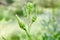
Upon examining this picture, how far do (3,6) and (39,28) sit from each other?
1.59m

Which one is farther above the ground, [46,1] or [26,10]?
[26,10]

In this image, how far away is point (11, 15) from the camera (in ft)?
12.3

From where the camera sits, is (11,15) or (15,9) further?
(15,9)

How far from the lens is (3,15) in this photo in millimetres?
3719

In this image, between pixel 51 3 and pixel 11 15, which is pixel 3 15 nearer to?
pixel 11 15

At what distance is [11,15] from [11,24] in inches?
22.3

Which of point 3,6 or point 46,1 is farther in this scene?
point 46,1

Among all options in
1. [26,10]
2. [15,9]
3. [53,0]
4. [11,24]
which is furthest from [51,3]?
[26,10]

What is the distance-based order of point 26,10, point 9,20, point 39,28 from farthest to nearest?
point 9,20 → point 39,28 → point 26,10

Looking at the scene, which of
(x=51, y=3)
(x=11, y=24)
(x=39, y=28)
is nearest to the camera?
(x=39, y=28)

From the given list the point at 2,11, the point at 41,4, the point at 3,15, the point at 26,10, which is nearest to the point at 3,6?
the point at 2,11

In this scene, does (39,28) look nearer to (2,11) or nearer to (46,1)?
(2,11)

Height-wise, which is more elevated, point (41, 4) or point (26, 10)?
point (26, 10)

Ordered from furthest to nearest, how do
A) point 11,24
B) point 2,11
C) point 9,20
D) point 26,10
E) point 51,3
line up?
1. point 51,3
2. point 2,11
3. point 9,20
4. point 11,24
5. point 26,10
